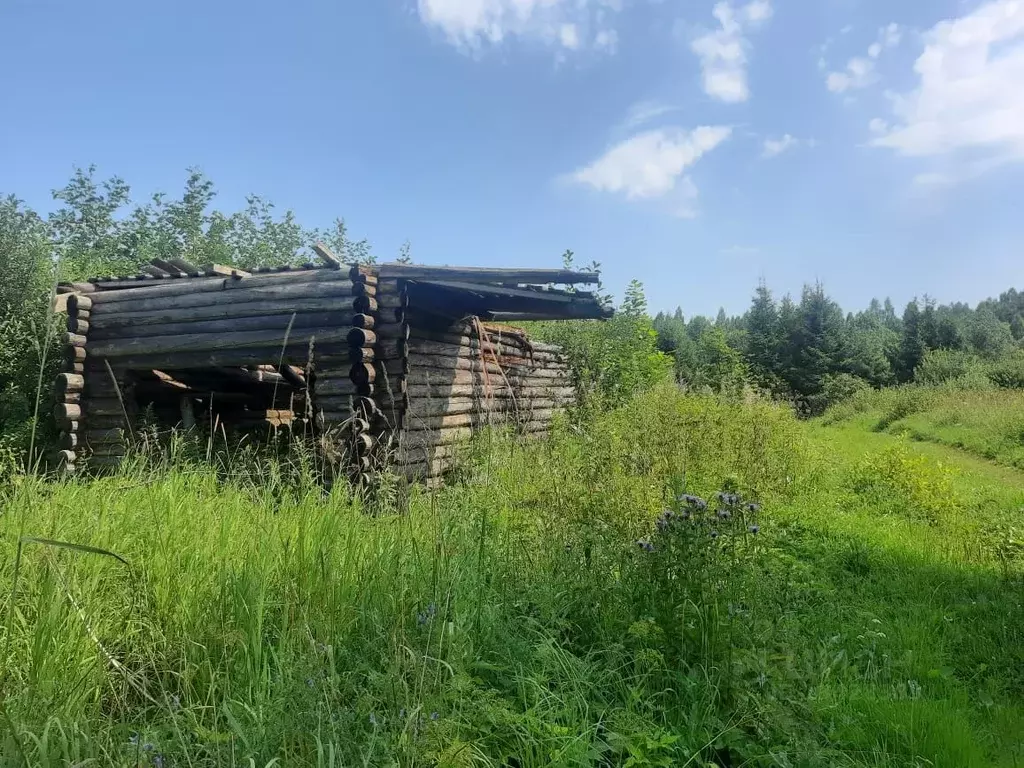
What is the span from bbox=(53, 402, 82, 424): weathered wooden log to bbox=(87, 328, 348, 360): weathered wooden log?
2.64 feet

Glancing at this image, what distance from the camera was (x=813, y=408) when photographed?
2827cm

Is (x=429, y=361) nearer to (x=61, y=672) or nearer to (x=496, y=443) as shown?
(x=496, y=443)

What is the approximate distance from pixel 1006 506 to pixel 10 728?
909cm

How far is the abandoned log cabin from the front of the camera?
298 inches

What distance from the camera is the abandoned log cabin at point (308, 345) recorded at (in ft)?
24.8

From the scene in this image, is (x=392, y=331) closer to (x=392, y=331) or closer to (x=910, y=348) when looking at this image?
(x=392, y=331)

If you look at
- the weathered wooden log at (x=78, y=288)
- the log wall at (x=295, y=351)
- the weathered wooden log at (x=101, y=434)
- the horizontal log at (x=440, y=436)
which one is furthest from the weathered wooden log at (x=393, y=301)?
the weathered wooden log at (x=78, y=288)

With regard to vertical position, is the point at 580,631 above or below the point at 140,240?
below

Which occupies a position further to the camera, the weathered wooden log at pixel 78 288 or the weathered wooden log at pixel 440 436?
the weathered wooden log at pixel 78 288

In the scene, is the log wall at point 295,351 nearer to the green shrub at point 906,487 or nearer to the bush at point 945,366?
the green shrub at point 906,487

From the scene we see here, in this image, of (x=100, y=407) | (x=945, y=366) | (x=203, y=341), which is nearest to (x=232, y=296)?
(x=203, y=341)

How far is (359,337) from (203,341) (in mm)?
2529

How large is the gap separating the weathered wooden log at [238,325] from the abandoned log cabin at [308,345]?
0.06ft

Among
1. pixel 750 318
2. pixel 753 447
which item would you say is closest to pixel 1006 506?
pixel 753 447
